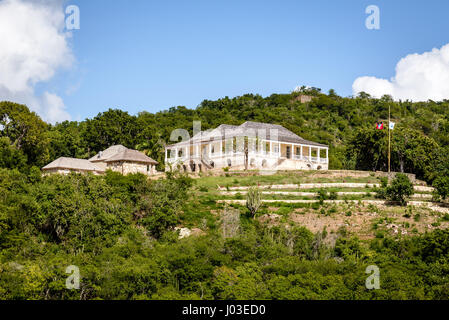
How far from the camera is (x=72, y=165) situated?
54.3m

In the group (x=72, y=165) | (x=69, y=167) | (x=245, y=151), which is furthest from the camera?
(x=245, y=151)

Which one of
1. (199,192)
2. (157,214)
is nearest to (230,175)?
(199,192)

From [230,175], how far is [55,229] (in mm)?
18513

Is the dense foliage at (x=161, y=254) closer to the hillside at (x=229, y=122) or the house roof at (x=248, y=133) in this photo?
the hillside at (x=229, y=122)

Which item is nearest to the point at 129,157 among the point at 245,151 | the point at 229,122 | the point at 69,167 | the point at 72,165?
the point at 72,165

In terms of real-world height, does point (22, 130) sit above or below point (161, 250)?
above

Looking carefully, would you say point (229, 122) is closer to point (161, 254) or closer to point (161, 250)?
point (161, 250)

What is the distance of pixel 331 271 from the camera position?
36469mm

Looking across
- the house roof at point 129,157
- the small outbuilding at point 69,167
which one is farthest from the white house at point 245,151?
the small outbuilding at point 69,167

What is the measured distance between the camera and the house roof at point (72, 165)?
53594 mm

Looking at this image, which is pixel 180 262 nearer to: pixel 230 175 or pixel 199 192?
pixel 199 192

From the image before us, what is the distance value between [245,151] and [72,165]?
16.0 m

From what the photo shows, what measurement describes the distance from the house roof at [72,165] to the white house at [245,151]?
282 inches

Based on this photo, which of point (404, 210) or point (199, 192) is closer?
point (404, 210)
